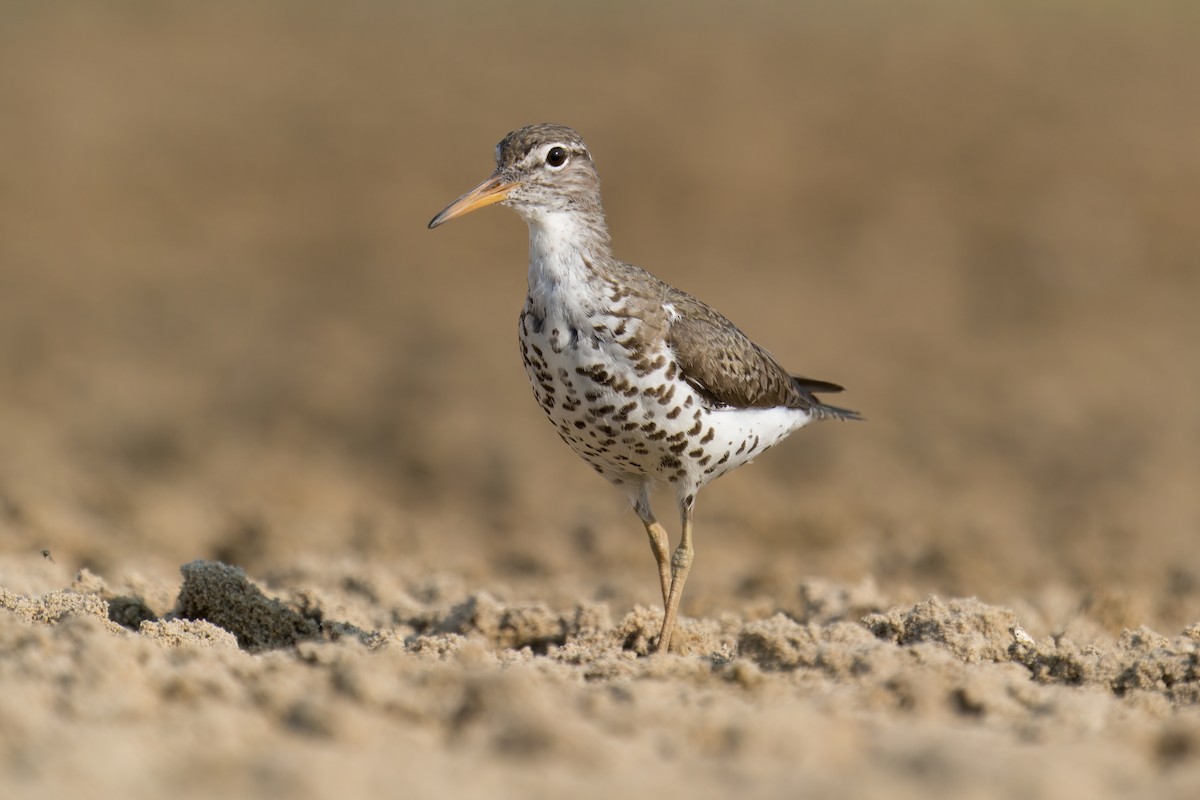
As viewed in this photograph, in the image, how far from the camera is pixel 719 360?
720cm

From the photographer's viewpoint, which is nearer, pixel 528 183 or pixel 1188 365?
pixel 528 183

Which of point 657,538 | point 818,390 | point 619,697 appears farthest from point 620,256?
point 619,697

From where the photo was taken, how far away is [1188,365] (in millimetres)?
16125

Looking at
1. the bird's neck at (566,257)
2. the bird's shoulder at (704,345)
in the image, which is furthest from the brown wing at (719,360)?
the bird's neck at (566,257)

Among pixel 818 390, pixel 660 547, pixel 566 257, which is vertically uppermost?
A: pixel 818 390

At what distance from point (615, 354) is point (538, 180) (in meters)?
1.06

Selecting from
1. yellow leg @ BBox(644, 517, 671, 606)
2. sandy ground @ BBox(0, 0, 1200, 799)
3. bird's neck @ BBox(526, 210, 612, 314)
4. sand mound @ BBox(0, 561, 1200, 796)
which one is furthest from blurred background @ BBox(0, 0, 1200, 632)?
bird's neck @ BBox(526, 210, 612, 314)

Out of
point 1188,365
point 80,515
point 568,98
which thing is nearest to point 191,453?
point 80,515

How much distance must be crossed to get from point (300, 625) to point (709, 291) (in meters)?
12.3

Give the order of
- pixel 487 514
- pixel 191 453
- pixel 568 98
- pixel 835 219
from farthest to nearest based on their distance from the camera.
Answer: pixel 568 98 → pixel 835 219 → pixel 191 453 → pixel 487 514

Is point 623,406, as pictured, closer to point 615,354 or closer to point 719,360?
point 615,354

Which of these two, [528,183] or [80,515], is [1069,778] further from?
[80,515]

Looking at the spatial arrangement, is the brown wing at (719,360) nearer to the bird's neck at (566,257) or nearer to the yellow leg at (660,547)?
the bird's neck at (566,257)

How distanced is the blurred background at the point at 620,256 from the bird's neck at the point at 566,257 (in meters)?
2.66
